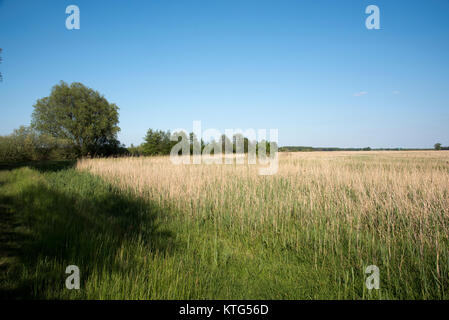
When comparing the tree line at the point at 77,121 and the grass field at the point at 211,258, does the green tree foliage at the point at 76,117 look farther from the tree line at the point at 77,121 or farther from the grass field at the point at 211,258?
the grass field at the point at 211,258

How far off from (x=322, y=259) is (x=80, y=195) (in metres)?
8.10

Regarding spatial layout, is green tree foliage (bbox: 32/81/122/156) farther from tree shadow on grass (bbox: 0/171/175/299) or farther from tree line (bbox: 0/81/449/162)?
tree shadow on grass (bbox: 0/171/175/299)

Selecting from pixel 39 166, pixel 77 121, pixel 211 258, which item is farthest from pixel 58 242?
pixel 77 121

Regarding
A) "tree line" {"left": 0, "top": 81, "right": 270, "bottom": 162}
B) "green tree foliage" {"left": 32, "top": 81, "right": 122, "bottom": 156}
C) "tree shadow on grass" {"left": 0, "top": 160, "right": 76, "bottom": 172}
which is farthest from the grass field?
"green tree foliage" {"left": 32, "top": 81, "right": 122, "bottom": 156}

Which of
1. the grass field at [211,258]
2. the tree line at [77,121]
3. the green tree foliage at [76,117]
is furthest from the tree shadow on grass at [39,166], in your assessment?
the green tree foliage at [76,117]

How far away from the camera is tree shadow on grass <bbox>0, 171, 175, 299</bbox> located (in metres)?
2.12

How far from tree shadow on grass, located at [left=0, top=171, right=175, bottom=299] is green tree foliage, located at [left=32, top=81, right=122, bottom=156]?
29280 mm

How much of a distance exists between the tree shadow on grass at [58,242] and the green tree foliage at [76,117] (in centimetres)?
2928

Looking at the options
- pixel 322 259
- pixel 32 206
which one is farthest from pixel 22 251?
pixel 322 259

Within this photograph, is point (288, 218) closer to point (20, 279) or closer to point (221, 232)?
point (221, 232)

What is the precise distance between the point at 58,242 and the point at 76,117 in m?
34.7

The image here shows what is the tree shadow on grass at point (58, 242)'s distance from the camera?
212 centimetres

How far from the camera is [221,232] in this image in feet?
13.8

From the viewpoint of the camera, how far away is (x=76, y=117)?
2956 centimetres
